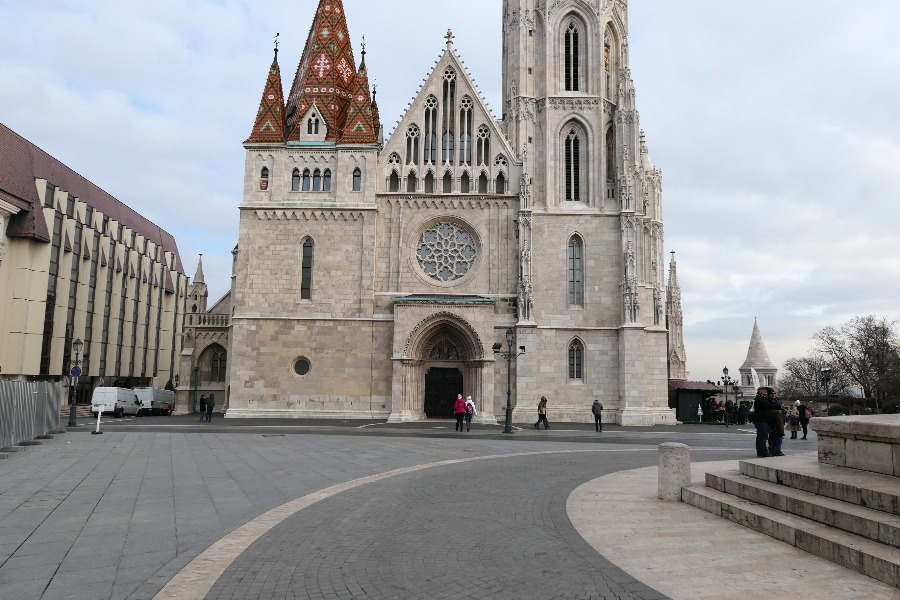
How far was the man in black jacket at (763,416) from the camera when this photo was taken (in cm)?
1273

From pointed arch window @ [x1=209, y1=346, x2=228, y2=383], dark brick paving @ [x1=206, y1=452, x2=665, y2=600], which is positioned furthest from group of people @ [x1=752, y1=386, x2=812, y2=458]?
pointed arch window @ [x1=209, y1=346, x2=228, y2=383]

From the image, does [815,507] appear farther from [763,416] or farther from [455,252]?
[455,252]

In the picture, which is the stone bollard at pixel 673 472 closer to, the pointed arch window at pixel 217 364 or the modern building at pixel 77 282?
the pointed arch window at pixel 217 364

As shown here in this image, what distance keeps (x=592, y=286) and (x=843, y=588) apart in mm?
28399

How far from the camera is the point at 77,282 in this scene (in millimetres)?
45938

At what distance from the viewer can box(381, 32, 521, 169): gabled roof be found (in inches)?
1341

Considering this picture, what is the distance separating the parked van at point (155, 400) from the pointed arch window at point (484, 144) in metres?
26.4

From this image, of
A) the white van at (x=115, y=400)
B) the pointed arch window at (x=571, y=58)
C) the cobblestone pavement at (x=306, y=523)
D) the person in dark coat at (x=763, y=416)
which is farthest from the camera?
the white van at (x=115, y=400)

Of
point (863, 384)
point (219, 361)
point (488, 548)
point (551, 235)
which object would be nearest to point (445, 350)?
point (551, 235)

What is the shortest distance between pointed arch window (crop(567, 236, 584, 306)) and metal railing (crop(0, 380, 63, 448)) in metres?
23.1

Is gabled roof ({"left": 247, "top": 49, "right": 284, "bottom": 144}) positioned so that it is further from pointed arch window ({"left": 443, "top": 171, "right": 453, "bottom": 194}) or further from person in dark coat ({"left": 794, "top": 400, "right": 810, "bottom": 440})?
person in dark coat ({"left": 794, "top": 400, "right": 810, "bottom": 440})

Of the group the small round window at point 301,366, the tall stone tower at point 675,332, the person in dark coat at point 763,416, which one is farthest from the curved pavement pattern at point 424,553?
the tall stone tower at point 675,332

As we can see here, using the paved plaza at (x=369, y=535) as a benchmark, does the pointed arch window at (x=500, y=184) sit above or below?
above

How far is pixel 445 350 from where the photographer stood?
33688mm
